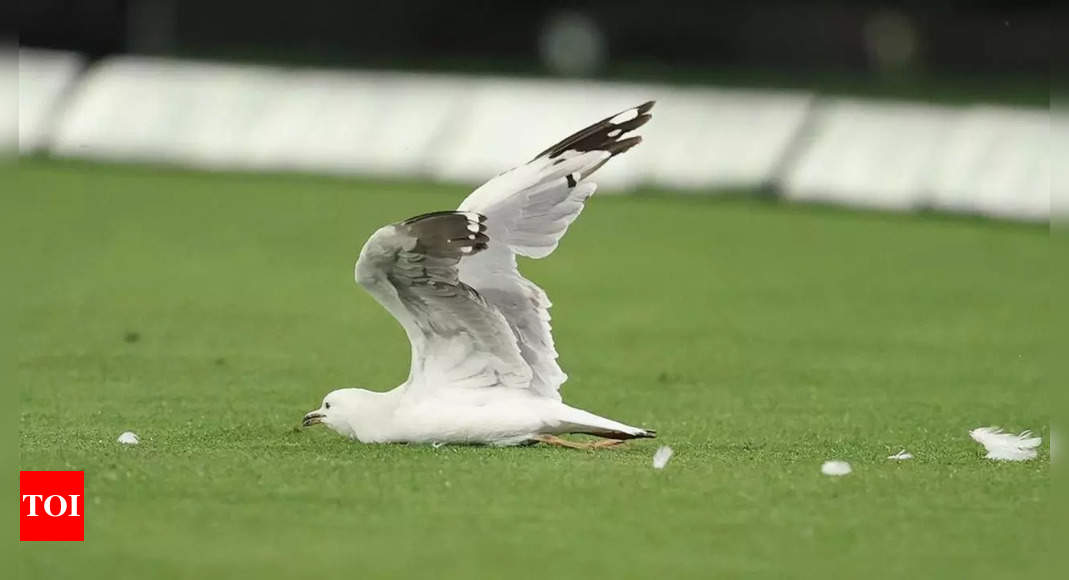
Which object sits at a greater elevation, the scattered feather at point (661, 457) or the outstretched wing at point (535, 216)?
the outstretched wing at point (535, 216)

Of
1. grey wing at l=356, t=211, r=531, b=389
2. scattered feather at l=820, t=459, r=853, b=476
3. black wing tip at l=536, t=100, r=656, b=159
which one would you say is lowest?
scattered feather at l=820, t=459, r=853, b=476

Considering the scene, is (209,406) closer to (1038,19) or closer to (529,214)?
(529,214)

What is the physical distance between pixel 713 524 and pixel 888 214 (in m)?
13.5

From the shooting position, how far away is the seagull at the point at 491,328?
29.9 feet

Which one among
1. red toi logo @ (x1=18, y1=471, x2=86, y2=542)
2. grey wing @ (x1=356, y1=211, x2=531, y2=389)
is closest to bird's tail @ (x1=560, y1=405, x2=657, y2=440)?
grey wing @ (x1=356, y1=211, x2=531, y2=389)

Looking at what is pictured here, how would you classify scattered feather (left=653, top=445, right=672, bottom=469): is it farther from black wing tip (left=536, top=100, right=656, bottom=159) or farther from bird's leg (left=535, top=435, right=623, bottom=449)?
black wing tip (left=536, top=100, right=656, bottom=159)

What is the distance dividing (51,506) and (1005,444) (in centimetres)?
426

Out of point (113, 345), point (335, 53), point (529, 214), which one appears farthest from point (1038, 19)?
point (529, 214)

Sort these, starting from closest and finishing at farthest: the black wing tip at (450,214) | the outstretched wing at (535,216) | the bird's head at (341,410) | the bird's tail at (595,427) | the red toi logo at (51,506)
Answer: the red toi logo at (51,506) < the black wing tip at (450,214) < the bird's tail at (595,427) < the outstretched wing at (535,216) < the bird's head at (341,410)

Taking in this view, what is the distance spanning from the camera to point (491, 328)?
9273 mm

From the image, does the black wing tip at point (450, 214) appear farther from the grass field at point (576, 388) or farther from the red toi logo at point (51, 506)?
the red toi logo at point (51, 506)

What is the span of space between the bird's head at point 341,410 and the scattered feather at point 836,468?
Result: 2037mm

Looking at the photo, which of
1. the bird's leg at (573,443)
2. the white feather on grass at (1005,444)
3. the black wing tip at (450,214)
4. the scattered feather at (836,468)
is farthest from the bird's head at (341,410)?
the white feather on grass at (1005,444)

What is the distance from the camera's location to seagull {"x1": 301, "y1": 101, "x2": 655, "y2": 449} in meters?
9.10
